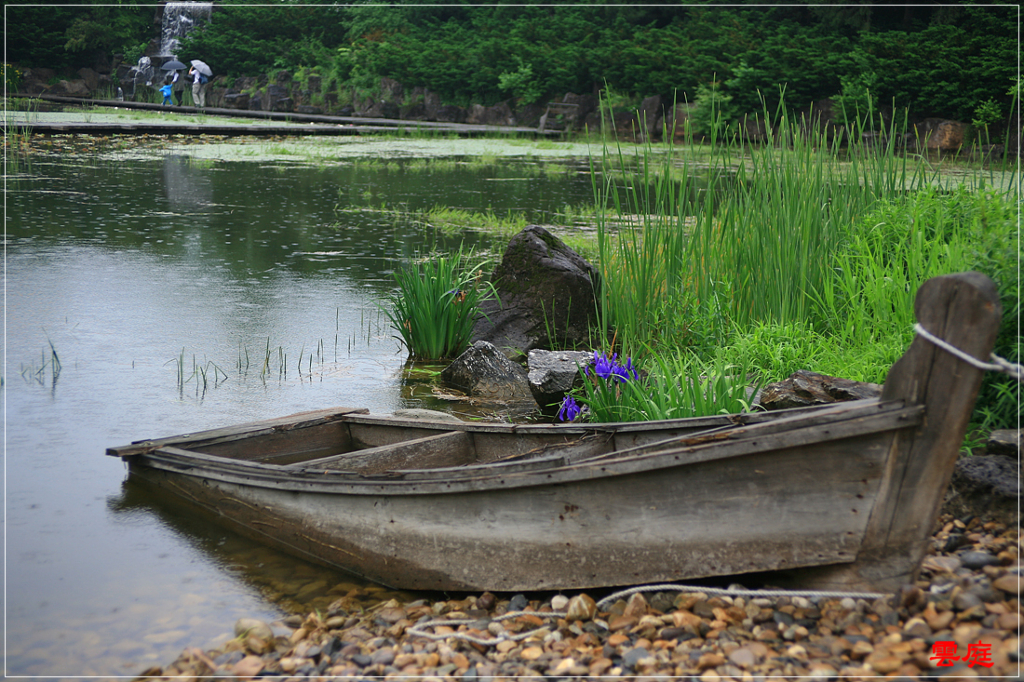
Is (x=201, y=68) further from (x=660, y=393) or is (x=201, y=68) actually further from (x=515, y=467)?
(x=515, y=467)

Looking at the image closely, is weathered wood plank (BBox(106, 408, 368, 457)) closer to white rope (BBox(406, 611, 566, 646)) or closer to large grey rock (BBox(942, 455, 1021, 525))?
white rope (BBox(406, 611, 566, 646))

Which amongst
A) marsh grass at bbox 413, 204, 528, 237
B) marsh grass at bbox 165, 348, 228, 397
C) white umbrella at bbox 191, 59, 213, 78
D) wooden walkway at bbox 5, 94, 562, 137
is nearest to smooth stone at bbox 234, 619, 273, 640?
marsh grass at bbox 165, 348, 228, 397

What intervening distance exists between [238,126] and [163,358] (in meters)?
16.4

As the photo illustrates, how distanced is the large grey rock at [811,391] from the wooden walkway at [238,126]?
15849 millimetres

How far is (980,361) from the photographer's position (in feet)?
5.80

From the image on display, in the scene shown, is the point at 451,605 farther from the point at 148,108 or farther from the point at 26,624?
the point at 148,108

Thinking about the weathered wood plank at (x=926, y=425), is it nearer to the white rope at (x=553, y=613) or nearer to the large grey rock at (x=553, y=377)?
the white rope at (x=553, y=613)

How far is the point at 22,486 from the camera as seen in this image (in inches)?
128

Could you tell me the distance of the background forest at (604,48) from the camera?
54.3 ft

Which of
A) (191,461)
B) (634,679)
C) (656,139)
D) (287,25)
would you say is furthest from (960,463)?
(287,25)

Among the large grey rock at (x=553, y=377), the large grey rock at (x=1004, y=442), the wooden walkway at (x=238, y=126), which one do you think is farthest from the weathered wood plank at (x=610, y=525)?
the wooden walkway at (x=238, y=126)

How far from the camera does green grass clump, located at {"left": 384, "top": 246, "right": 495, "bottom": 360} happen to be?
4883 mm

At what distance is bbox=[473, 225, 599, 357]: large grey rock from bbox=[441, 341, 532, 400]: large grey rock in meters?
0.37

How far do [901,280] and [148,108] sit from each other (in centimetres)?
2697
